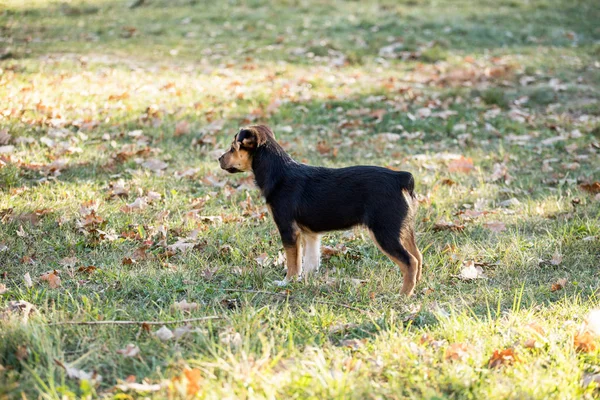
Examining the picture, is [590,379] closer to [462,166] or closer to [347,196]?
[347,196]

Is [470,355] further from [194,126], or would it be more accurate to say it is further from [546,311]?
[194,126]

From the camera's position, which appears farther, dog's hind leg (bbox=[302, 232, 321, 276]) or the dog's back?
dog's hind leg (bbox=[302, 232, 321, 276])

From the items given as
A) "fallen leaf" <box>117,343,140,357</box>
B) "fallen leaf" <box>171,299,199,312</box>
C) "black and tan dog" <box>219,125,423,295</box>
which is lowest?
"fallen leaf" <box>171,299,199,312</box>

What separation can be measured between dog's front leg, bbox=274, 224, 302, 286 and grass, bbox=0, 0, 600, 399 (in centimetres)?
14

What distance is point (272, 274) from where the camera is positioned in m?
4.71

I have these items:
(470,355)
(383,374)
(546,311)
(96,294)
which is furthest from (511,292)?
(96,294)

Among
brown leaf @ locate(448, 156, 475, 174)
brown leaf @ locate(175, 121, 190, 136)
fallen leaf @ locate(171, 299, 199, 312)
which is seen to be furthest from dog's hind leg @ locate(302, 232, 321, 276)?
brown leaf @ locate(175, 121, 190, 136)

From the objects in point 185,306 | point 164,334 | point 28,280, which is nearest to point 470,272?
point 185,306

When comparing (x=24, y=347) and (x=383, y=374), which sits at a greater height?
(x=24, y=347)

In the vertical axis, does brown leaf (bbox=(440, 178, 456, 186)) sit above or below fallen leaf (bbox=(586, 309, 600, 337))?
below

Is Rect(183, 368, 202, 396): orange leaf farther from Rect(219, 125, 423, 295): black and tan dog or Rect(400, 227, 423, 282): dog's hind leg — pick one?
Rect(400, 227, 423, 282): dog's hind leg

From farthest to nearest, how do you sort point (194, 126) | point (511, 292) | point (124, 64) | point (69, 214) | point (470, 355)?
point (124, 64) → point (194, 126) → point (69, 214) → point (511, 292) → point (470, 355)

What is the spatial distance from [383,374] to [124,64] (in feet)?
30.7

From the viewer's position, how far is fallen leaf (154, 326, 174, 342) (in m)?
3.46
